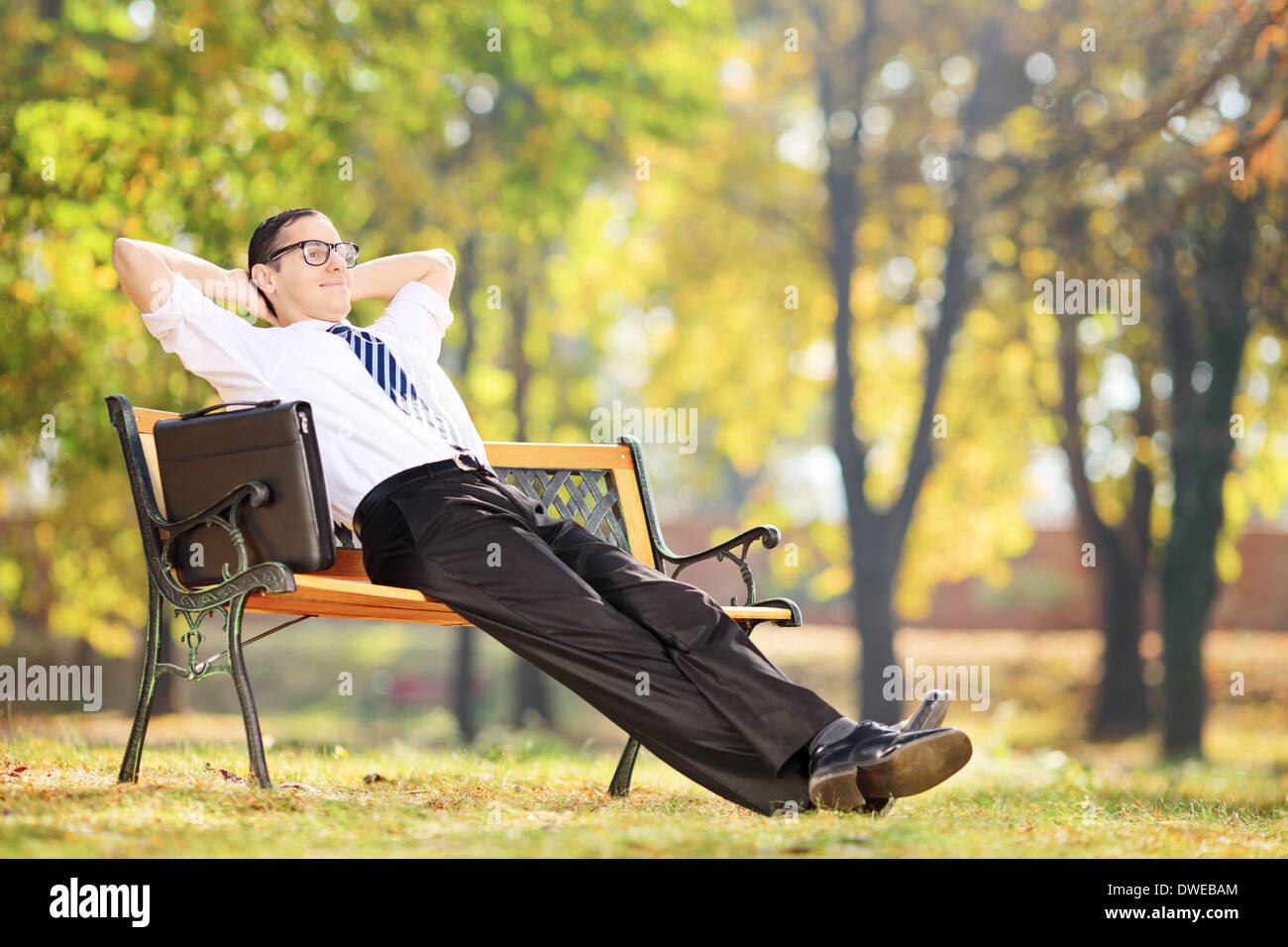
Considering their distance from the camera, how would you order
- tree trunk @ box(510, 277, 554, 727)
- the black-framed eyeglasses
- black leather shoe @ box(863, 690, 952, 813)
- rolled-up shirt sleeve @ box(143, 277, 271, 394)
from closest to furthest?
1. black leather shoe @ box(863, 690, 952, 813)
2. rolled-up shirt sleeve @ box(143, 277, 271, 394)
3. the black-framed eyeglasses
4. tree trunk @ box(510, 277, 554, 727)

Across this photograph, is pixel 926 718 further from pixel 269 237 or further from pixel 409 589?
pixel 269 237

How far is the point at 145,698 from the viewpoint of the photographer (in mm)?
4086

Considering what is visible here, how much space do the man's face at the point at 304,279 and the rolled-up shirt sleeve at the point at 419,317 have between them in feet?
0.71

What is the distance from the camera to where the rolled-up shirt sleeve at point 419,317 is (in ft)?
15.8

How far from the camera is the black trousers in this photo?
379cm

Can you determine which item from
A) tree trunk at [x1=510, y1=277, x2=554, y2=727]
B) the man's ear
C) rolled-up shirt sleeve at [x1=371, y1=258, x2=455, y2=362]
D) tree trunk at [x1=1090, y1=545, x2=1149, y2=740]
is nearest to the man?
the man's ear

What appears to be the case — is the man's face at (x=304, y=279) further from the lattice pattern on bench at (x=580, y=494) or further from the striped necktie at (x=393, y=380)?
the lattice pattern on bench at (x=580, y=494)

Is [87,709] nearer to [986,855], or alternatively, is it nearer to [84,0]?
[84,0]

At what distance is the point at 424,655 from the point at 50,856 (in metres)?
22.3

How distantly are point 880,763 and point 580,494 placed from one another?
7.04ft

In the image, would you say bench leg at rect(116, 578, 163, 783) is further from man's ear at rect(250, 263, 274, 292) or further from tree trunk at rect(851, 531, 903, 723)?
tree trunk at rect(851, 531, 903, 723)

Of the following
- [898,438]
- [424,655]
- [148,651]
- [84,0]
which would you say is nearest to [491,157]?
[84,0]

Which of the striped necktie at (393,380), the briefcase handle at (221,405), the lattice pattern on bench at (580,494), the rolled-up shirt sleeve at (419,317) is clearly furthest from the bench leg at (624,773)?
the briefcase handle at (221,405)

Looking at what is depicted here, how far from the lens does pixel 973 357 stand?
1606cm
